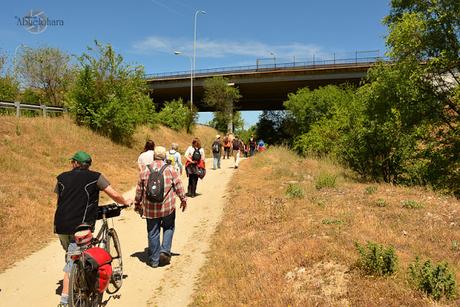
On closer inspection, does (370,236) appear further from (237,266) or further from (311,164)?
(311,164)

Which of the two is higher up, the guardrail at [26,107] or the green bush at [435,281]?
the guardrail at [26,107]

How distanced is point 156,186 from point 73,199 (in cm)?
184

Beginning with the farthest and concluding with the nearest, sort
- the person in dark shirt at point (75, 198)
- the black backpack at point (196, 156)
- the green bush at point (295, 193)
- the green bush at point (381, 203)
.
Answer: the black backpack at point (196, 156) < the green bush at point (295, 193) < the green bush at point (381, 203) < the person in dark shirt at point (75, 198)

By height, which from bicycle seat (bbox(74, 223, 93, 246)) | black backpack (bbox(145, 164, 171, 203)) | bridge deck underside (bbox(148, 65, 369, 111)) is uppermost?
bridge deck underside (bbox(148, 65, 369, 111))

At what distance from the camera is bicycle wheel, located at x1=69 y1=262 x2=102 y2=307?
4.77 m

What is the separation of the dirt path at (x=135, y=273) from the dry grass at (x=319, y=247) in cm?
35

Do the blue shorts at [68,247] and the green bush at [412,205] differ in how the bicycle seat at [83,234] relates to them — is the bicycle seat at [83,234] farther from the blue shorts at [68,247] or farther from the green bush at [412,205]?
the green bush at [412,205]

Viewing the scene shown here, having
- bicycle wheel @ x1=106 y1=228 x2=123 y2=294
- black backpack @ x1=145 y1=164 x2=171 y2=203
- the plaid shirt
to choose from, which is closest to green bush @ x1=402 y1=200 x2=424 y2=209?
the plaid shirt

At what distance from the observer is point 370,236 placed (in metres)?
7.06

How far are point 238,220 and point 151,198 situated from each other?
3.35m

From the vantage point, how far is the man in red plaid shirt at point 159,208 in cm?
709

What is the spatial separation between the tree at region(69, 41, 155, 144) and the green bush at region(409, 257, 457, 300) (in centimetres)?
2149

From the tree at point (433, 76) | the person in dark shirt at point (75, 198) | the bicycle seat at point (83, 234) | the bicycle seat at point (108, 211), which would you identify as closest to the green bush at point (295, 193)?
the bicycle seat at point (108, 211)

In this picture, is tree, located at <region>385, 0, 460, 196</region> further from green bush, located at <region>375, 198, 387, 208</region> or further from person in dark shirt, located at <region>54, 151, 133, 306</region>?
person in dark shirt, located at <region>54, 151, 133, 306</region>
